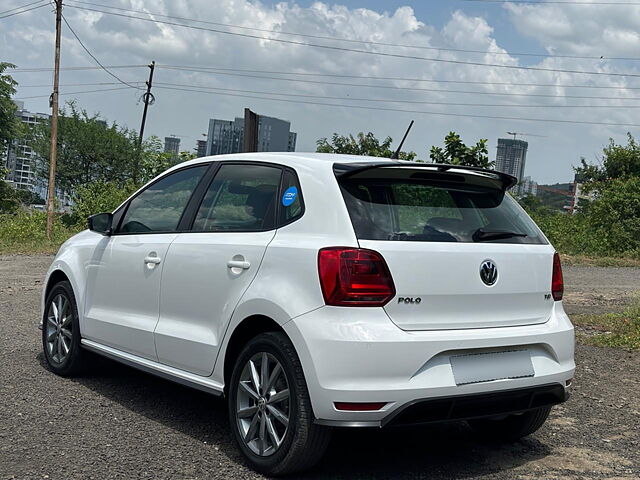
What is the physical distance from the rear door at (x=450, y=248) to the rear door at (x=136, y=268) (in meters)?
1.57

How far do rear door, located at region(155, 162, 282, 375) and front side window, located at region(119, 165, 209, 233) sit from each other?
9.6 inches

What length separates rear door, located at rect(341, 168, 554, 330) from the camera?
3914mm

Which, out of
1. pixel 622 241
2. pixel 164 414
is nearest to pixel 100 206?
pixel 622 241

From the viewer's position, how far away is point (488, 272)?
4141mm

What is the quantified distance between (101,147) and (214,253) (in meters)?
62.6

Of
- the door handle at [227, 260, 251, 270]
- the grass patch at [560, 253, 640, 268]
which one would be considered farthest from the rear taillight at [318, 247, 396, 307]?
the grass patch at [560, 253, 640, 268]

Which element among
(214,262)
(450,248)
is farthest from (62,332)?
(450,248)

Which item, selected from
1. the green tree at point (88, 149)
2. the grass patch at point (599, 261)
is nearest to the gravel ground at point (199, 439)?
the grass patch at point (599, 261)

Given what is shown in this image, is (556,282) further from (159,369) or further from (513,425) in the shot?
(159,369)

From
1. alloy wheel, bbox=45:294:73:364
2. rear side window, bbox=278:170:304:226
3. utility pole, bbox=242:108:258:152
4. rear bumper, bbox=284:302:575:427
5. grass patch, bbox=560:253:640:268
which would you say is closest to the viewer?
rear bumper, bbox=284:302:575:427

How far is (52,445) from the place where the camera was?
4570 millimetres

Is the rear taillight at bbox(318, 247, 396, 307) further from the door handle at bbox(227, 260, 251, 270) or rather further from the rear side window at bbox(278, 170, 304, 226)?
the door handle at bbox(227, 260, 251, 270)

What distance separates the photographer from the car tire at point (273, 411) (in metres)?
3.90

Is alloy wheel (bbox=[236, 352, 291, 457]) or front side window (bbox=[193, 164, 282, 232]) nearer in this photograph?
alloy wheel (bbox=[236, 352, 291, 457])
